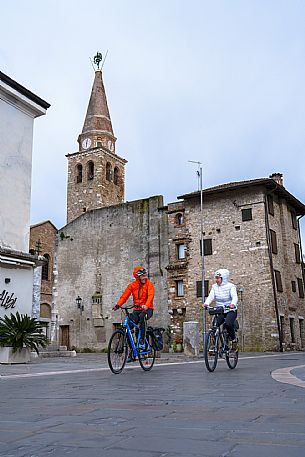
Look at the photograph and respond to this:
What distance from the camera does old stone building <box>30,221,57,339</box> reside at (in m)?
39.1

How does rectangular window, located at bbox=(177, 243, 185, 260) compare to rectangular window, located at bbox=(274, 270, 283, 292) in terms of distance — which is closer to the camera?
rectangular window, located at bbox=(274, 270, 283, 292)

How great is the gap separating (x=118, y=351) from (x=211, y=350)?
164cm

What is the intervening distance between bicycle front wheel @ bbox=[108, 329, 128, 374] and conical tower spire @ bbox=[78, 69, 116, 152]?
51.3 m

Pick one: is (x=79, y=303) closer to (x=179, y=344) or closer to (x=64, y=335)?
(x=64, y=335)

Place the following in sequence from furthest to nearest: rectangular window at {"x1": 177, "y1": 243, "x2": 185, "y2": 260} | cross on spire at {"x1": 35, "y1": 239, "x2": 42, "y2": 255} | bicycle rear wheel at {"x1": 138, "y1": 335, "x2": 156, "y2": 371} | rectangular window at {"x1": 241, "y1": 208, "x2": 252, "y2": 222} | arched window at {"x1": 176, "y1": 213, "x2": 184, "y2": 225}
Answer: cross on spire at {"x1": 35, "y1": 239, "x2": 42, "y2": 255} < arched window at {"x1": 176, "y1": 213, "x2": 184, "y2": 225} < rectangular window at {"x1": 177, "y1": 243, "x2": 185, "y2": 260} < rectangular window at {"x1": 241, "y1": 208, "x2": 252, "y2": 222} < bicycle rear wheel at {"x1": 138, "y1": 335, "x2": 156, "y2": 371}

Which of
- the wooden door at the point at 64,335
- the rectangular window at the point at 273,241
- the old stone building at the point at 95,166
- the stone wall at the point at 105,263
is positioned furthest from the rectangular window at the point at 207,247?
the old stone building at the point at 95,166

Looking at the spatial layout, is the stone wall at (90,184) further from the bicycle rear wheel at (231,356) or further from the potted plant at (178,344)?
the bicycle rear wheel at (231,356)

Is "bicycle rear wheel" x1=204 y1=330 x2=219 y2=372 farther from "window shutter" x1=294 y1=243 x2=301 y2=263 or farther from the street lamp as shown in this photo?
the street lamp

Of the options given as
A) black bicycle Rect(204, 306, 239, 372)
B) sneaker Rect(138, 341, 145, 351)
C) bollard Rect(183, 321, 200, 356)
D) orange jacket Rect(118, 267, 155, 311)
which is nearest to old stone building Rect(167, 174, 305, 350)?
bollard Rect(183, 321, 200, 356)

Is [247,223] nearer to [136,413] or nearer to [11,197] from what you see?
[11,197]

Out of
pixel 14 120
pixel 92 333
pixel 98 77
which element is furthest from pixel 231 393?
pixel 98 77

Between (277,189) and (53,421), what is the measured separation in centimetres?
2994

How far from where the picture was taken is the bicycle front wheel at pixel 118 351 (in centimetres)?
883

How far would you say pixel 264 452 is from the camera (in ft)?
8.35
